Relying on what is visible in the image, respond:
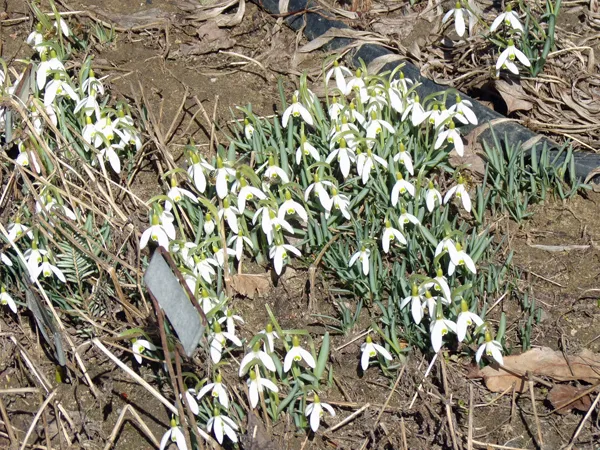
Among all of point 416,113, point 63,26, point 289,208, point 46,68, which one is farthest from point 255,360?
point 63,26

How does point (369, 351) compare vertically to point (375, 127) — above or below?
below

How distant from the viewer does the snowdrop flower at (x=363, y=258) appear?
2.47 metres

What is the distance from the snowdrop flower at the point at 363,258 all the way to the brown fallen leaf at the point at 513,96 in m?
1.11

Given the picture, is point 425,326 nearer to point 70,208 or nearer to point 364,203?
point 364,203

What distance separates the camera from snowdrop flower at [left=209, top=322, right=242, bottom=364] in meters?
2.24

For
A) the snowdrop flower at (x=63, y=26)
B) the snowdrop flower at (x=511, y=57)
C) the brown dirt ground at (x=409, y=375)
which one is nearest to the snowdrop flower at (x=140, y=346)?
the brown dirt ground at (x=409, y=375)

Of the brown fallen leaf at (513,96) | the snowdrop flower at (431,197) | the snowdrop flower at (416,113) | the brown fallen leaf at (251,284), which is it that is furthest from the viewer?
the brown fallen leaf at (513,96)

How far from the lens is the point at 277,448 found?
7.14 ft

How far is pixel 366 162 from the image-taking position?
2.65m

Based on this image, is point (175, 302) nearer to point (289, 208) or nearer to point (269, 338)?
point (269, 338)

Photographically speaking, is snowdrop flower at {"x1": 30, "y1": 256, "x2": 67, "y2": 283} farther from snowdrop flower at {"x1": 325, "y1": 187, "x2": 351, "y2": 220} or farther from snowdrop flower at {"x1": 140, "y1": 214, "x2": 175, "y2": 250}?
snowdrop flower at {"x1": 325, "y1": 187, "x2": 351, "y2": 220}

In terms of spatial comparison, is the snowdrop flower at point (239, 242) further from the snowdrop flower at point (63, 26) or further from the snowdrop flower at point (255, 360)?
the snowdrop flower at point (63, 26)

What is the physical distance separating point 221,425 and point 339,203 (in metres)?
0.83

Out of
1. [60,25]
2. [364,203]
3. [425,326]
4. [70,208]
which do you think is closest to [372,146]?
[364,203]
